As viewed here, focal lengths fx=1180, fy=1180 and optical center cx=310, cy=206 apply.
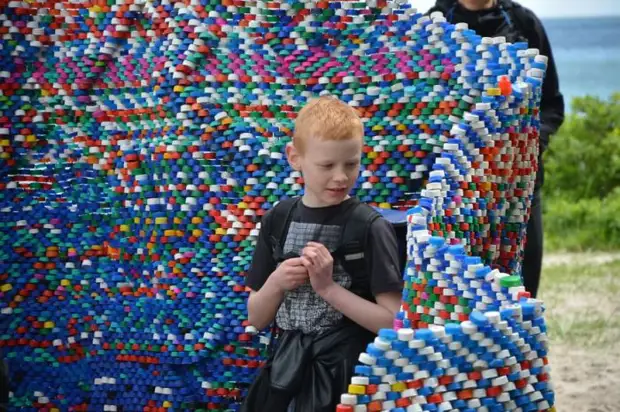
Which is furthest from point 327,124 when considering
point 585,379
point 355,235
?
point 585,379

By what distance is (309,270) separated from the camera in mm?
3434

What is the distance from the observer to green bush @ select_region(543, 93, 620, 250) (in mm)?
11633

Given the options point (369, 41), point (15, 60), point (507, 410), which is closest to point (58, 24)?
point (15, 60)

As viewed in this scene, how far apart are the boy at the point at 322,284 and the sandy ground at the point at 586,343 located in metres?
3.16

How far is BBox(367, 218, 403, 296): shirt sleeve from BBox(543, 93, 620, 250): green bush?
836 cm

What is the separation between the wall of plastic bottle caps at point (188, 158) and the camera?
13.6 feet

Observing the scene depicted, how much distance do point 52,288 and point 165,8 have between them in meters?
1.21

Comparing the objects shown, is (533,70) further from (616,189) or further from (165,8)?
(616,189)

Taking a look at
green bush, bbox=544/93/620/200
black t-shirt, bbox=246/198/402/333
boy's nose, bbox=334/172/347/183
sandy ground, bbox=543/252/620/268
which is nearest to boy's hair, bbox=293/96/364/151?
boy's nose, bbox=334/172/347/183

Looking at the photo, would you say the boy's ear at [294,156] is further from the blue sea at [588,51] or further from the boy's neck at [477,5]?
the blue sea at [588,51]

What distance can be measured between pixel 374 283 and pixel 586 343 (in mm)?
4775

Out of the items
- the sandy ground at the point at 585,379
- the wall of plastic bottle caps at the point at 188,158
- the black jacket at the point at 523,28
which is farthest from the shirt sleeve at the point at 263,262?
the sandy ground at the point at 585,379

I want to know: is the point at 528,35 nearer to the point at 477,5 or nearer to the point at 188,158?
the point at 477,5

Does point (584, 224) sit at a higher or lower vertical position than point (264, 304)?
lower
